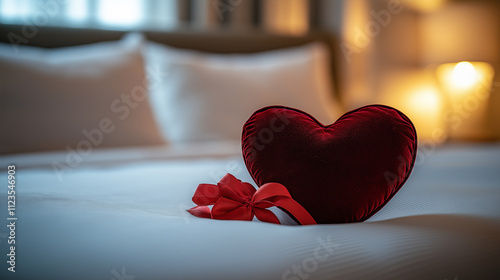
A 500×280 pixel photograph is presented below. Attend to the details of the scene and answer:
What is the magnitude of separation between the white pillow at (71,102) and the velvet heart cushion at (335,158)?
1.04 m

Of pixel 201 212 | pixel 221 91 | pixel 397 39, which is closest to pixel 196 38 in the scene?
pixel 221 91

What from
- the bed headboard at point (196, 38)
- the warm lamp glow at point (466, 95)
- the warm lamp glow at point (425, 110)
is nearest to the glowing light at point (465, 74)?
the warm lamp glow at point (466, 95)

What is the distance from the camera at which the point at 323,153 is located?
0.71 m

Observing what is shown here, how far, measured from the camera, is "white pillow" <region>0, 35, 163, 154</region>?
5.07ft

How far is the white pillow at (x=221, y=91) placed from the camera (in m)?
1.92

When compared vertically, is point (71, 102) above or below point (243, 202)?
above

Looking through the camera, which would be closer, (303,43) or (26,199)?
(26,199)

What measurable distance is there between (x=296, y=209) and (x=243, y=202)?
9 cm

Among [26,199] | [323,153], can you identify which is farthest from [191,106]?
[323,153]

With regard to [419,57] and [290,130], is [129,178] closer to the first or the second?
[290,130]

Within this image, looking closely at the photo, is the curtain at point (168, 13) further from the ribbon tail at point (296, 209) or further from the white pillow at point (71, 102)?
the ribbon tail at point (296, 209)

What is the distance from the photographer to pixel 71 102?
1.63m

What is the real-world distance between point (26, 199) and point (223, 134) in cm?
114

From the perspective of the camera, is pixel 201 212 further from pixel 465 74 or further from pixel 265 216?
pixel 465 74
